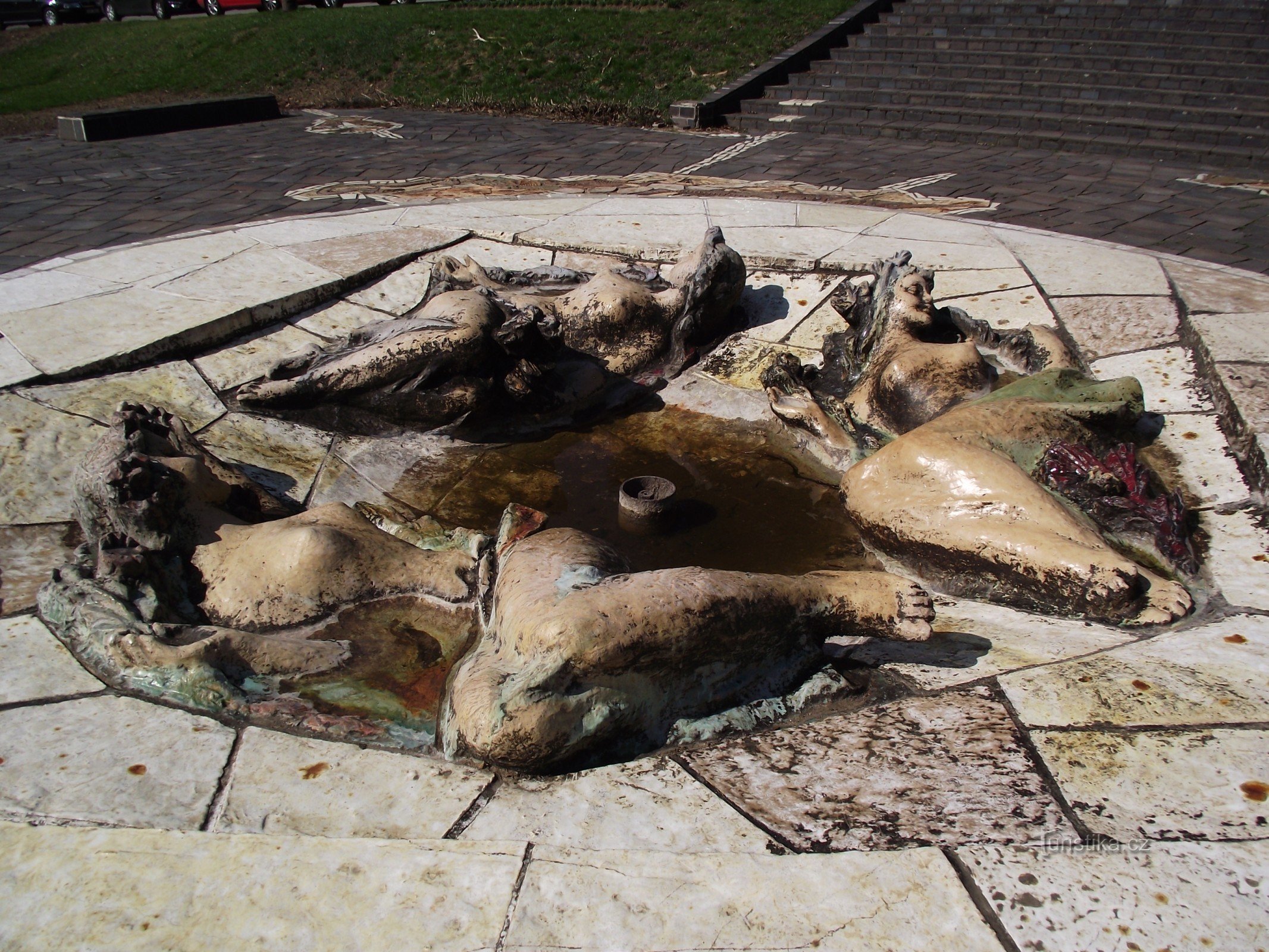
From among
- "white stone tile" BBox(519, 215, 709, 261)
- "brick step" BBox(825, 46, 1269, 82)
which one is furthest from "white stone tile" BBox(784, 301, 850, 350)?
"brick step" BBox(825, 46, 1269, 82)

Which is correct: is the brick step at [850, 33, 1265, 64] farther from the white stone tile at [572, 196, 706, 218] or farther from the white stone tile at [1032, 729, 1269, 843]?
the white stone tile at [1032, 729, 1269, 843]

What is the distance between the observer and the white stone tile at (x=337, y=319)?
419cm

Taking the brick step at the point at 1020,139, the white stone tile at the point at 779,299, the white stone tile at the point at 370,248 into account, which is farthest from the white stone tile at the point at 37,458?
the brick step at the point at 1020,139

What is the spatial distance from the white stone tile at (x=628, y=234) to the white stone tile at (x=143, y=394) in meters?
2.12

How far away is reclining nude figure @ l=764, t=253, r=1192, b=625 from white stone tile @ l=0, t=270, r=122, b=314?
3153 millimetres

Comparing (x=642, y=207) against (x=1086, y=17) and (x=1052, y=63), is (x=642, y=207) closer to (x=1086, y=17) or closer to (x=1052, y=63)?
(x=1052, y=63)

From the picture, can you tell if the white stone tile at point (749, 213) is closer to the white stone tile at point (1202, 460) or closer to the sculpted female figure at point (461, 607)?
the white stone tile at point (1202, 460)

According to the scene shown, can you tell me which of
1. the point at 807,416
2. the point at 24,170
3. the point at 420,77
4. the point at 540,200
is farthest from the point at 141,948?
the point at 420,77

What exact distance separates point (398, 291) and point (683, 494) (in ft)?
6.70

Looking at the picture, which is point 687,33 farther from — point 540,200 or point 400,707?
point 400,707

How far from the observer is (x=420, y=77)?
1352 centimetres

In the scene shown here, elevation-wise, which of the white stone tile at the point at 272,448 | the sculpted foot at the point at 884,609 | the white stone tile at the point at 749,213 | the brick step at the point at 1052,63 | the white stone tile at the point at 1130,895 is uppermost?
the brick step at the point at 1052,63

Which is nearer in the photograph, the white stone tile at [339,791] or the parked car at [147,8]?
the white stone tile at [339,791]

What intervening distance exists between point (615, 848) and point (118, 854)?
2.92ft
